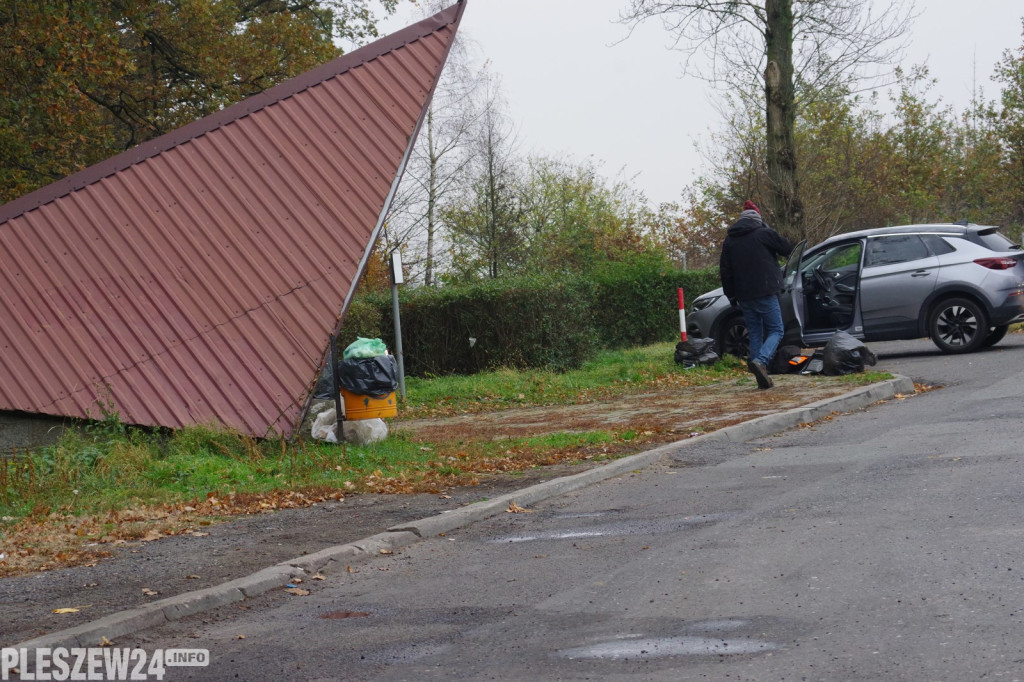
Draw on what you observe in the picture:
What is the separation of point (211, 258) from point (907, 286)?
31.2ft

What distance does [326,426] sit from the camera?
450 inches

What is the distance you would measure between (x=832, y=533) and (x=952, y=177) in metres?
49.5

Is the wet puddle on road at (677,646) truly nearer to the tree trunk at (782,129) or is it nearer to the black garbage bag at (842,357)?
the black garbage bag at (842,357)

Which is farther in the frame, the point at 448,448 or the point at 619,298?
the point at 619,298

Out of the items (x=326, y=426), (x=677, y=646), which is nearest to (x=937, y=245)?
(x=326, y=426)

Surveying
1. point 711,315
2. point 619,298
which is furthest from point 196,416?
point 619,298

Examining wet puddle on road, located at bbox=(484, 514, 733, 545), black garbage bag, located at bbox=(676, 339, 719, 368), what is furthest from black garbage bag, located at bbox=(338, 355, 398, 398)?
black garbage bag, located at bbox=(676, 339, 719, 368)

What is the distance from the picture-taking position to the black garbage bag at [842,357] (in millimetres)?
14258

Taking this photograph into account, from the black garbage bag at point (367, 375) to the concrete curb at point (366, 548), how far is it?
3.02 meters

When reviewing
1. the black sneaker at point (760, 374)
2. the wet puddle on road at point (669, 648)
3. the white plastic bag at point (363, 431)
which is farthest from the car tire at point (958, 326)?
the wet puddle on road at point (669, 648)

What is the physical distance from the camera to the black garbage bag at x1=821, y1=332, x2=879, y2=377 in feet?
46.8

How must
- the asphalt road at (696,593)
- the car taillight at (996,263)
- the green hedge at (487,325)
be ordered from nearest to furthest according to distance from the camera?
the asphalt road at (696,593)
the car taillight at (996,263)
the green hedge at (487,325)

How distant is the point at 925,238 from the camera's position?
16000 mm

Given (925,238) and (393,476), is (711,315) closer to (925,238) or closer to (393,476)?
(925,238)
